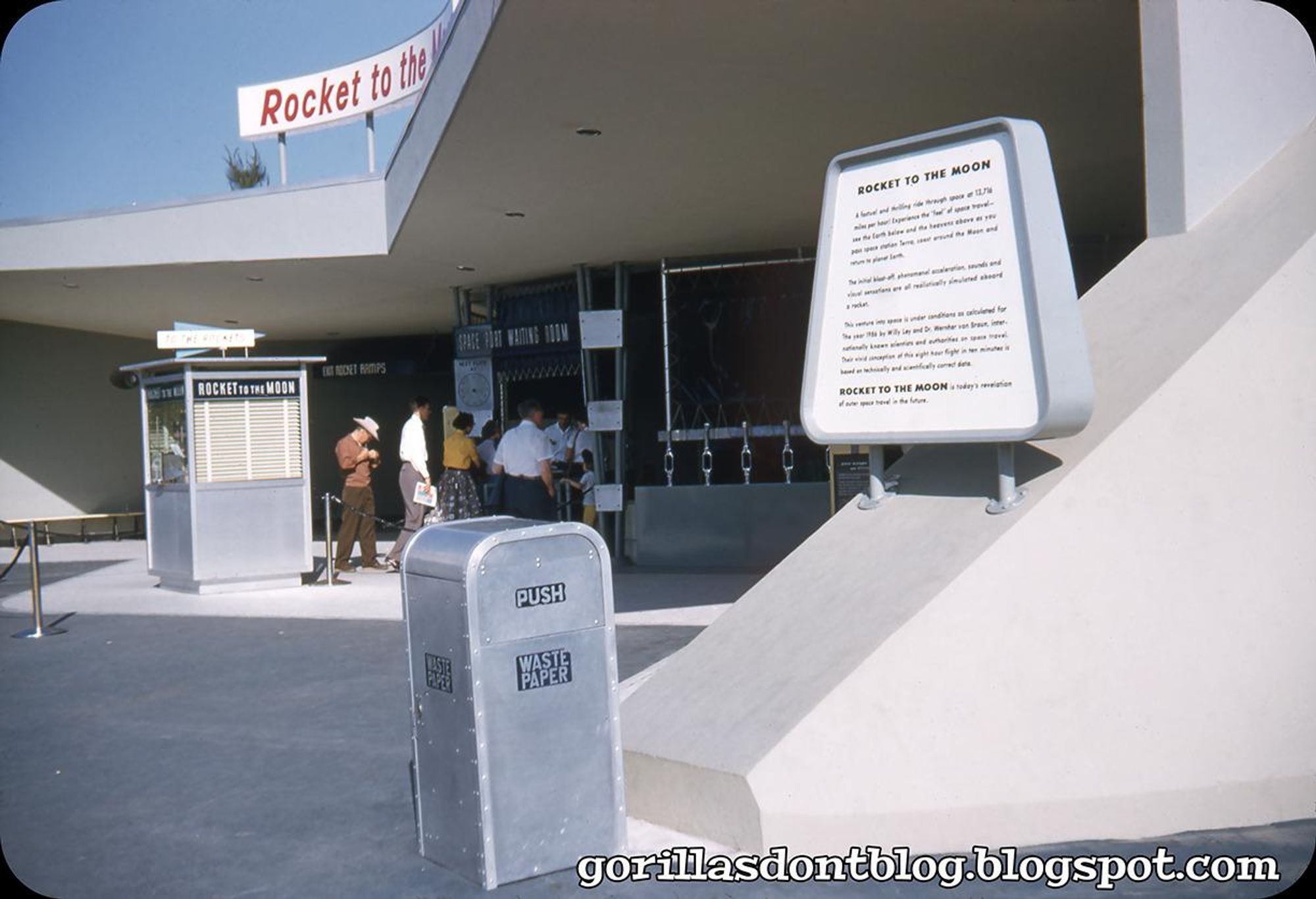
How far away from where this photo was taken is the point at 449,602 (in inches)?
155

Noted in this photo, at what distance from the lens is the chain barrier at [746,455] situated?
1368cm

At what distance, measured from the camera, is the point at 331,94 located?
18.4 meters

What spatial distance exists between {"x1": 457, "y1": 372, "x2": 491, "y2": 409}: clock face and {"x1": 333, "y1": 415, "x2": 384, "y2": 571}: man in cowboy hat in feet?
9.64

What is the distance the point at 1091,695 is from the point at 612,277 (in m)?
12.1

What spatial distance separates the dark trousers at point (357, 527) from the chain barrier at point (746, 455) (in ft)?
13.6

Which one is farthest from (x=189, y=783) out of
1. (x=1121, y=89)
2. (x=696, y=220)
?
(x=696, y=220)

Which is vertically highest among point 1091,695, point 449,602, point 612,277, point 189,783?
point 612,277

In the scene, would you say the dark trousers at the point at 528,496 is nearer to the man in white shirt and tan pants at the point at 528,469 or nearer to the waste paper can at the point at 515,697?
the man in white shirt and tan pants at the point at 528,469

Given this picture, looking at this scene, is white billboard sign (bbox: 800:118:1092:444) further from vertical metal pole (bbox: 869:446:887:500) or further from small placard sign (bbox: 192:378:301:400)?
small placard sign (bbox: 192:378:301:400)

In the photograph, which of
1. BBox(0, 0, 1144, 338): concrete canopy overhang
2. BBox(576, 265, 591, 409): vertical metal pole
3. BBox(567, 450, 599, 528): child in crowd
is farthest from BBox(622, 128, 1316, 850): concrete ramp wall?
BBox(576, 265, 591, 409): vertical metal pole

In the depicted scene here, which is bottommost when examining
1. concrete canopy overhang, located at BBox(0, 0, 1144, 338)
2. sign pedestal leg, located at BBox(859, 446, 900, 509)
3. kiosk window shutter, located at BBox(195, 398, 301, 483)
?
sign pedestal leg, located at BBox(859, 446, 900, 509)

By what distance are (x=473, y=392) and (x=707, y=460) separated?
13.1 feet

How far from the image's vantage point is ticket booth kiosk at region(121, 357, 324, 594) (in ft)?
39.2

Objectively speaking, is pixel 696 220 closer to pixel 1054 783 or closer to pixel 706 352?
pixel 706 352
